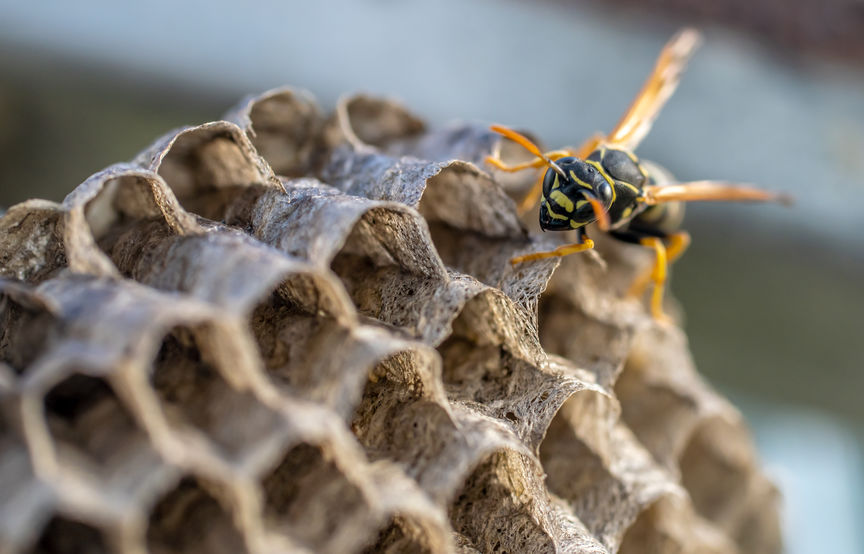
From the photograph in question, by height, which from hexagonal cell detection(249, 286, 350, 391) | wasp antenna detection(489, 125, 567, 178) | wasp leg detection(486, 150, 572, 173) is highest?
wasp antenna detection(489, 125, 567, 178)

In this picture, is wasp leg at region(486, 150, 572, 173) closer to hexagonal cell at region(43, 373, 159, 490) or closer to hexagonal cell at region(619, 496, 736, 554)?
hexagonal cell at region(619, 496, 736, 554)

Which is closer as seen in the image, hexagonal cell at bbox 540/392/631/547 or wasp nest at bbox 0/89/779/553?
wasp nest at bbox 0/89/779/553

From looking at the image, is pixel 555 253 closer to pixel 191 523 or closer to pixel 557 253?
pixel 557 253

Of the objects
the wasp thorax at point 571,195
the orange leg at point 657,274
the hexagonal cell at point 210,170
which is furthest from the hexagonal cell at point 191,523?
the orange leg at point 657,274

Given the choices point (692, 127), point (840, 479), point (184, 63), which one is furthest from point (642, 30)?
point (840, 479)

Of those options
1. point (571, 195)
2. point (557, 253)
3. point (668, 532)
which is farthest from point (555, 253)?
point (668, 532)

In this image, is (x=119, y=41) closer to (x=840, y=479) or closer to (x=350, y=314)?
(x=350, y=314)

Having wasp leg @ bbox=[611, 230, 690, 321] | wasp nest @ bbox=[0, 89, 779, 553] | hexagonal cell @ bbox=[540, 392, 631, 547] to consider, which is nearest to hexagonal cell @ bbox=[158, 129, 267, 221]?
wasp nest @ bbox=[0, 89, 779, 553]
